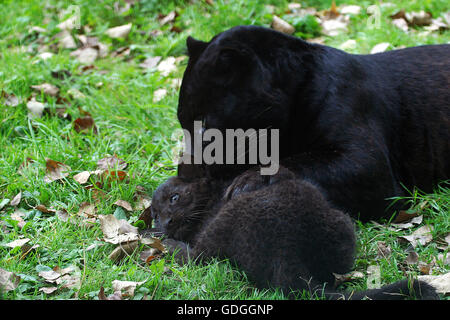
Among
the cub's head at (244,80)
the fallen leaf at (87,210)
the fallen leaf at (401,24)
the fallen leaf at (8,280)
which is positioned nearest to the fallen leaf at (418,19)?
the fallen leaf at (401,24)

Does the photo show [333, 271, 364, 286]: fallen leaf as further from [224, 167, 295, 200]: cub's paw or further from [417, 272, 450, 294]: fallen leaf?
[224, 167, 295, 200]: cub's paw

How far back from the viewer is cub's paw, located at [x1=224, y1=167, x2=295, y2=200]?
2430 millimetres

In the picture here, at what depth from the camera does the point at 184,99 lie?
2963 millimetres

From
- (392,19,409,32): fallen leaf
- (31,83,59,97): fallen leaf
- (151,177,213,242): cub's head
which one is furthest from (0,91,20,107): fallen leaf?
(392,19,409,32): fallen leaf

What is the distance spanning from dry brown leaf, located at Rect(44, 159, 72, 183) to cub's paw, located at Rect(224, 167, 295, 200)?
3.86 ft

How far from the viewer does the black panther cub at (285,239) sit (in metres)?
2.10

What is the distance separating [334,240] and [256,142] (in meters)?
0.79

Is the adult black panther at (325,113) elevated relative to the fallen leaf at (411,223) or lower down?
elevated

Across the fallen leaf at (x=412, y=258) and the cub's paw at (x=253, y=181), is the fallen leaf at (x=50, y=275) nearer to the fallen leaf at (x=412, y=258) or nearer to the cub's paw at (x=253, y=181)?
the cub's paw at (x=253, y=181)

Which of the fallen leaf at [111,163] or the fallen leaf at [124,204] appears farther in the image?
the fallen leaf at [111,163]

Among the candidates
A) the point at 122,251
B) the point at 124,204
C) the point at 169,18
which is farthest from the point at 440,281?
the point at 169,18

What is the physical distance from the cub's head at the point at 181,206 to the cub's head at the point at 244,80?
0.31m

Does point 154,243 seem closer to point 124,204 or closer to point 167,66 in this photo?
point 124,204

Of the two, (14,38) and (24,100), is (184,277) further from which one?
(14,38)
